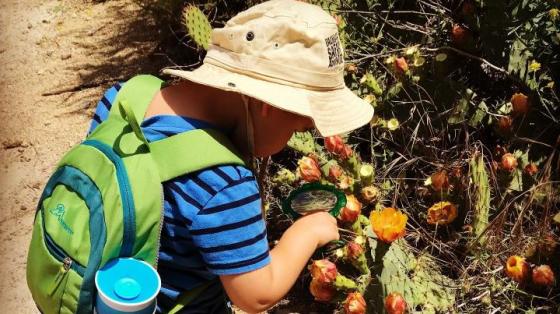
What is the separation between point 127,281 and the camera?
48.9 inches

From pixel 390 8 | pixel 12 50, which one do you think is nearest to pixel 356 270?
pixel 390 8

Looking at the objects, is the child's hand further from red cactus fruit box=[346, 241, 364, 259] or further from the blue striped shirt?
red cactus fruit box=[346, 241, 364, 259]

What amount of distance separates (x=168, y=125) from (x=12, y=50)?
9.73 feet

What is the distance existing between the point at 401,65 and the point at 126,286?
139 centimetres

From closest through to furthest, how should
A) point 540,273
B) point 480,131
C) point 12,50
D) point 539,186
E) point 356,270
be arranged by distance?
point 540,273 < point 539,186 < point 356,270 < point 480,131 < point 12,50

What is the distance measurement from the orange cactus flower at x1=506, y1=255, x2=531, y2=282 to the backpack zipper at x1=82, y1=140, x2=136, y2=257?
978 millimetres

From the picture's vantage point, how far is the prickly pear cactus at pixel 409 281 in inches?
76.0

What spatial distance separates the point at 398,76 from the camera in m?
2.38

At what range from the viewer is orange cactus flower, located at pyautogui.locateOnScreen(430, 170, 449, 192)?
2.08 metres

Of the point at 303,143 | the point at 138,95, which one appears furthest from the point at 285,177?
the point at 138,95

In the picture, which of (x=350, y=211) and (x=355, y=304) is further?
(x=350, y=211)

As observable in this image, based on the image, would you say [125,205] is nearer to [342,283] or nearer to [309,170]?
[342,283]

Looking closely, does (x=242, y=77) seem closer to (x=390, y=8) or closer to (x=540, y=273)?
(x=540, y=273)

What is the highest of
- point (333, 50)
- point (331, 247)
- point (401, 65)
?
point (333, 50)
